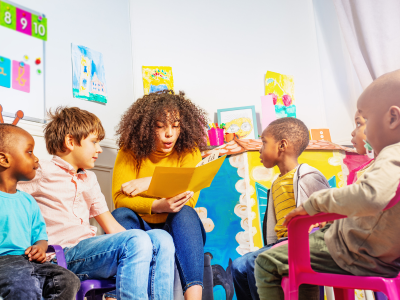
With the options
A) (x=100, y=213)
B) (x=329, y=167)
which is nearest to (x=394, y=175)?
(x=100, y=213)

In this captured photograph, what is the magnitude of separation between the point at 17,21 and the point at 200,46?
1.22 metres

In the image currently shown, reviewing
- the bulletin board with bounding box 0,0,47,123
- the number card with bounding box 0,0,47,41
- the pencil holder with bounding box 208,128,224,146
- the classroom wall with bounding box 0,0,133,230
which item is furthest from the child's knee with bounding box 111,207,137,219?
the number card with bounding box 0,0,47,41

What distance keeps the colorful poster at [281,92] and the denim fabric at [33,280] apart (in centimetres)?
177

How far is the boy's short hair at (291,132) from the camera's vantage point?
61.9 inches

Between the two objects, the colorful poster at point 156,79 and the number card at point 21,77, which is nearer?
the number card at point 21,77

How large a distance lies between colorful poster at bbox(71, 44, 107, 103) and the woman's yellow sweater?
486 mm

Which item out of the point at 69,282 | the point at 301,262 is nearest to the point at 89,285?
the point at 69,282

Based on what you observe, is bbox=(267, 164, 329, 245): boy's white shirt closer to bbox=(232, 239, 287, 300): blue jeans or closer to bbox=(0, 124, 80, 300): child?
bbox=(232, 239, 287, 300): blue jeans

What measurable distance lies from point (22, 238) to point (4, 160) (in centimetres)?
24

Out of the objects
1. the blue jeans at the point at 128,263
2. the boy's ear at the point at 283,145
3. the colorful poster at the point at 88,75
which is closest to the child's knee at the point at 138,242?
the blue jeans at the point at 128,263

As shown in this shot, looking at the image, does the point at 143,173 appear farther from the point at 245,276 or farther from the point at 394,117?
the point at 394,117

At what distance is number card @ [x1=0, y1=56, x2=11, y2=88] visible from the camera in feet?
5.23

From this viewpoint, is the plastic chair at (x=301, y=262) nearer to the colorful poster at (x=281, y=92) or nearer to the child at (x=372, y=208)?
the child at (x=372, y=208)

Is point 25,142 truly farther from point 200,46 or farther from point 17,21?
point 200,46
